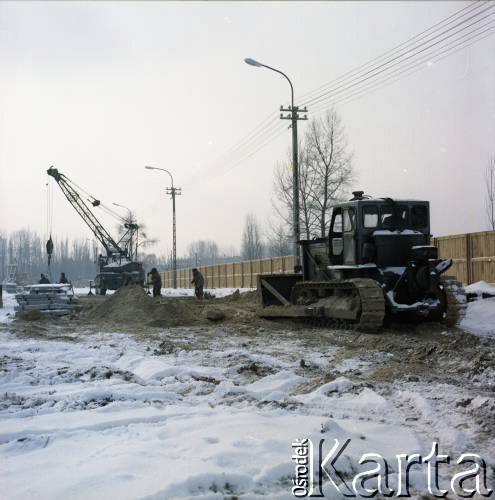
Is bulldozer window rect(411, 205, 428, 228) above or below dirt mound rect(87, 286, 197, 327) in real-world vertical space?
above

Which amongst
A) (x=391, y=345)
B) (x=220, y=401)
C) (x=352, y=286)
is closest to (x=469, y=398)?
(x=220, y=401)

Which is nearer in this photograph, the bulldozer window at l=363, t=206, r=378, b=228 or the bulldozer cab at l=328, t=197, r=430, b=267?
the bulldozer cab at l=328, t=197, r=430, b=267

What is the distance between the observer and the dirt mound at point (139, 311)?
1587 cm

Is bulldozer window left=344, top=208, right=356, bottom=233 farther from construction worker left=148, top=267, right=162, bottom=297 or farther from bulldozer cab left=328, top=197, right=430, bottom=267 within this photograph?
construction worker left=148, top=267, right=162, bottom=297

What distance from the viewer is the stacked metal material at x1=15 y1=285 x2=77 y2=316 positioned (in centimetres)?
1873

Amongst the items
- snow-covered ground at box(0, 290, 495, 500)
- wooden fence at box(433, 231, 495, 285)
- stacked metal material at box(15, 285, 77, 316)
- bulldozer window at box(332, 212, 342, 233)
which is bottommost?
snow-covered ground at box(0, 290, 495, 500)

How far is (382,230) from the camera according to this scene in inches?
506

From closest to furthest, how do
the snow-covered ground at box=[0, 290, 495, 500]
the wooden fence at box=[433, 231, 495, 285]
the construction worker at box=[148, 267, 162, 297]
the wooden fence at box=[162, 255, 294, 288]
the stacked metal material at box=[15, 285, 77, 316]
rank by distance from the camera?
1. the snow-covered ground at box=[0, 290, 495, 500]
2. the stacked metal material at box=[15, 285, 77, 316]
3. the wooden fence at box=[433, 231, 495, 285]
4. the construction worker at box=[148, 267, 162, 297]
5. the wooden fence at box=[162, 255, 294, 288]

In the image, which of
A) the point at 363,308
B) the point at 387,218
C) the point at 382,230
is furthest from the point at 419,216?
the point at 363,308

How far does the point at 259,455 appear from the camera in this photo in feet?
13.4

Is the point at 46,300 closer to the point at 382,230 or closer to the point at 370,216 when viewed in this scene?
Result: the point at 370,216

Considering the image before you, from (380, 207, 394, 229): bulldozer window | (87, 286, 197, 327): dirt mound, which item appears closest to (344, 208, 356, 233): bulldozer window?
(380, 207, 394, 229): bulldozer window

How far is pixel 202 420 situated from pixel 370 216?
8832 mm

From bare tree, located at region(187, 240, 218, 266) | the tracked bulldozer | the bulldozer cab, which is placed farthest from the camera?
bare tree, located at region(187, 240, 218, 266)
